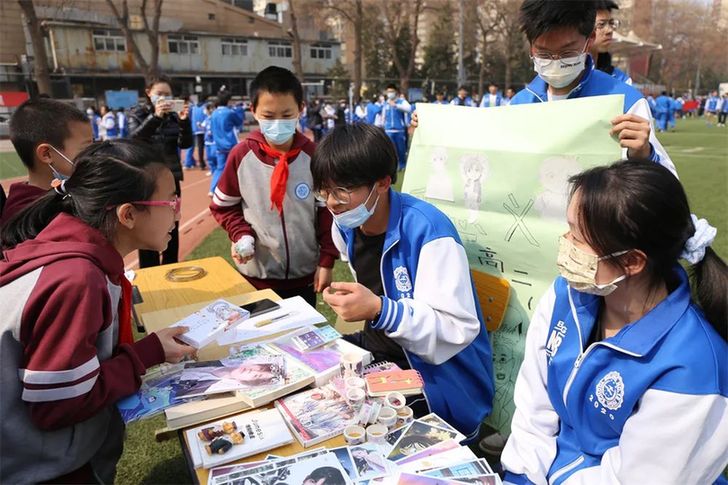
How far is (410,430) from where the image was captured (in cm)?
155

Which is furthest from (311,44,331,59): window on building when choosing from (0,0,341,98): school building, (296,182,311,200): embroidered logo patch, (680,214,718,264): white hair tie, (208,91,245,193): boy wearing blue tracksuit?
(680,214,718,264): white hair tie

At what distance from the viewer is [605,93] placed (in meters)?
2.28

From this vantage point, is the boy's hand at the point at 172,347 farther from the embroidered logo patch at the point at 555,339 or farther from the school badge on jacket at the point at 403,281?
the embroidered logo patch at the point at 555,339

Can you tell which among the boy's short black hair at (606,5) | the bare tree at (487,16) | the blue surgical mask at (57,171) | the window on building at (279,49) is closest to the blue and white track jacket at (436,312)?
the blue surgical mask at (57,171)

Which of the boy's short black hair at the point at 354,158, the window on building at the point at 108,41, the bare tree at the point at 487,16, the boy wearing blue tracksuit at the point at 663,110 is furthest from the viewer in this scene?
the window on building at the point at 108,41

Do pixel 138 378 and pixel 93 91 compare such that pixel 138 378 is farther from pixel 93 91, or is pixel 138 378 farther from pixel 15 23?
pixel 93 91

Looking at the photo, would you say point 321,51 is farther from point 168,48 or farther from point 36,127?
point 36,127

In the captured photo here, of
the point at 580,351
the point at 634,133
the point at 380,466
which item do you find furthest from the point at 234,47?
the point at 380,466

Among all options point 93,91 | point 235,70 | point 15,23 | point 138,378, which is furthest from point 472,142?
point 235,70

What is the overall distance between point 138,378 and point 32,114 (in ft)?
5.29

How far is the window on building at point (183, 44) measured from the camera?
4072cm

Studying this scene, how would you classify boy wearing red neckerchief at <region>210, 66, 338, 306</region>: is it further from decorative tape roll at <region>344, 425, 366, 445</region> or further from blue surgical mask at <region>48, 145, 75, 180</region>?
decorative tape roll at <region>344, 425, 366, 445</region>

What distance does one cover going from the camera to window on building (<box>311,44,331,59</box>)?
162 ft

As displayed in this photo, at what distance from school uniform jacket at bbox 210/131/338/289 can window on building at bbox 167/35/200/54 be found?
141 ft
